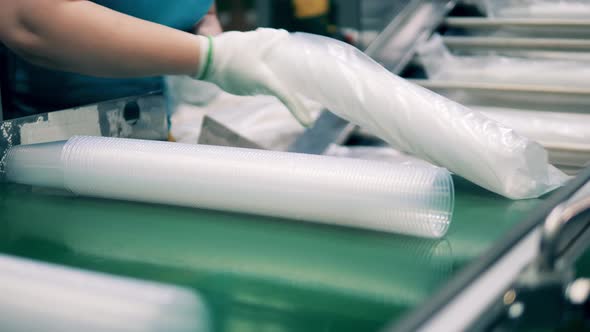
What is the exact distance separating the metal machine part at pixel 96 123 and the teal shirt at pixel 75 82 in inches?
4.9

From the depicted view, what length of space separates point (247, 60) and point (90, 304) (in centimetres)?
68

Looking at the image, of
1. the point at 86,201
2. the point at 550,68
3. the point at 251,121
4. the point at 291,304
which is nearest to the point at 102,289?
the point at 291,304

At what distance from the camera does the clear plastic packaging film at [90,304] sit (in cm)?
64

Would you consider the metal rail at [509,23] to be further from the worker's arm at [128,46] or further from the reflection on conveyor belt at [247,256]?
the reflection on conveyor belt at [247,256]

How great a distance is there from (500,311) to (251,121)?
59.6 inches

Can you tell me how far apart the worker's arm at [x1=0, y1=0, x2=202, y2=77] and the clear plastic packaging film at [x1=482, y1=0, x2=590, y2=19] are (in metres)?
1.55

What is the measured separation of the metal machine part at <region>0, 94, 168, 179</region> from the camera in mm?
1287

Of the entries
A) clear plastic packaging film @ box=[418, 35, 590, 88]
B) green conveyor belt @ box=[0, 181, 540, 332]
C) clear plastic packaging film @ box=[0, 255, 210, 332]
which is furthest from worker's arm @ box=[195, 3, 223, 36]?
clear plastic packaging film @ box=[0, 255, 210, 332]

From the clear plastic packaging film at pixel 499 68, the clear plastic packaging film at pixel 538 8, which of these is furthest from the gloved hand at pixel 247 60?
the clear plastic packaging film at pixel 538 8

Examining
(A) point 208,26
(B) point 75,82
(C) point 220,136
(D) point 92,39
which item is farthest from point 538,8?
(D) point 92,39

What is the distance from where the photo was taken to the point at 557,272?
0.66m

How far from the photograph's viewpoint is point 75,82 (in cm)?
161

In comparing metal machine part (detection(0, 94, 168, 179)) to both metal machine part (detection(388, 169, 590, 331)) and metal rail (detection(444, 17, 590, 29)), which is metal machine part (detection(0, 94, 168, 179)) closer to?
metal machine part (detection(388, 169, 590, 331))

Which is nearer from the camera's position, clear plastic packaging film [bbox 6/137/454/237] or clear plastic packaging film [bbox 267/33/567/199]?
clear plastic packaging film [bbox 6/137/454/237]
